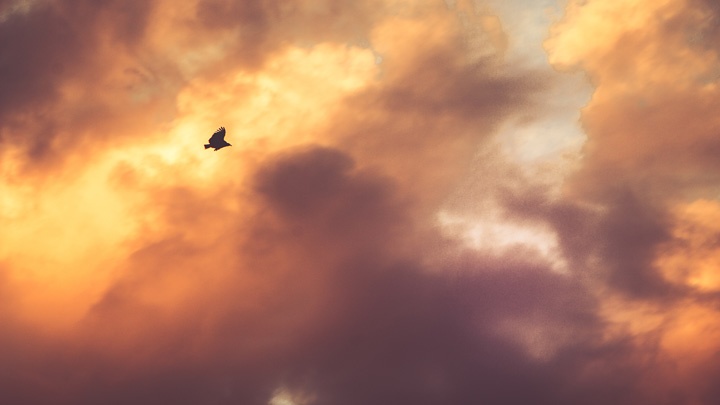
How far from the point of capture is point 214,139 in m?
152
